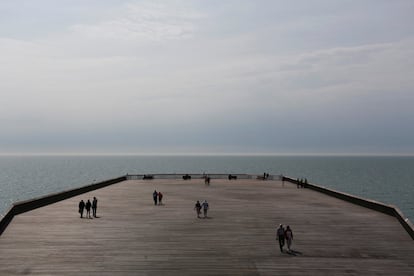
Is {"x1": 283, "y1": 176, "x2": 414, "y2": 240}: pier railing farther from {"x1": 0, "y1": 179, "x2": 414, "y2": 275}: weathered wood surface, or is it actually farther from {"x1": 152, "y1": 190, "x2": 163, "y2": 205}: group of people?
{"x1": 152, "y1": 190, "x2": 163, "y2": 205}: group of people

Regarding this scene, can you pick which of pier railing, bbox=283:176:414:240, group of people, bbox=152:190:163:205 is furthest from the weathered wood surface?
group of people, bbox=152:190:163:205

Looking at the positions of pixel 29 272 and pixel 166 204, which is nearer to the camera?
pixel 29 272

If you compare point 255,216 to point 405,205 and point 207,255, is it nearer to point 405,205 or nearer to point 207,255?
point 207,255

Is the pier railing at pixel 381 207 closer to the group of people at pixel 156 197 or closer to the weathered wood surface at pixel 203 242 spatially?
the weathered wood surface at pixel 203 242

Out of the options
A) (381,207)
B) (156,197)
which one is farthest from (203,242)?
(381,207)

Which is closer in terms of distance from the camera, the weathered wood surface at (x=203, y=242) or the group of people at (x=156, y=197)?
the weathered wood surface at (x=203, y=242)

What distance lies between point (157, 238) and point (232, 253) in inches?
182

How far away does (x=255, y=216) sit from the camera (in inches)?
1123

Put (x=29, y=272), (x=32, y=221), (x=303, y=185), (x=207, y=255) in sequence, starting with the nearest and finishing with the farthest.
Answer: (x=29, y=272) < (x=207, y=255) < (x=32, y=221) < (x=303, y=185)

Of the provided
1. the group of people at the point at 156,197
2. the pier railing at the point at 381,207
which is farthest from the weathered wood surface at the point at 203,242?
the group of people at the point at 156,197

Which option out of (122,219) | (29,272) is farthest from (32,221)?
(29,272)

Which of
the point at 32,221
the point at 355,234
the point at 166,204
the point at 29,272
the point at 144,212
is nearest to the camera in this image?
the point at 29,272

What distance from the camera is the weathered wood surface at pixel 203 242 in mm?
17266

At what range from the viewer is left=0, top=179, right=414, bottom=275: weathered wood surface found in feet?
56.6
